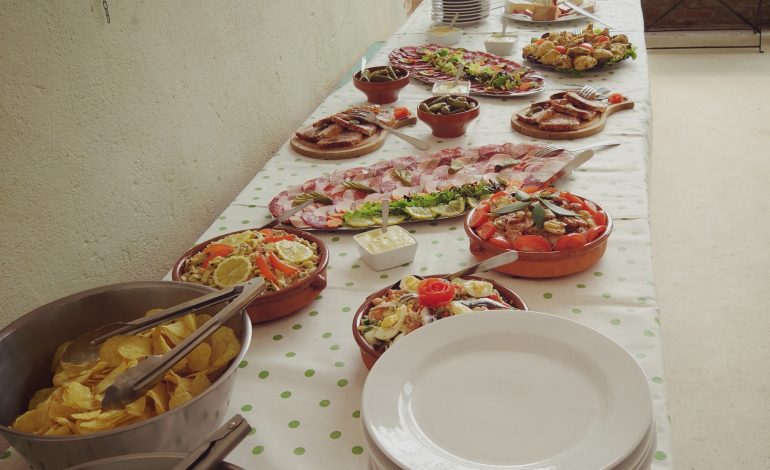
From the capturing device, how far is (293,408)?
3.14ft

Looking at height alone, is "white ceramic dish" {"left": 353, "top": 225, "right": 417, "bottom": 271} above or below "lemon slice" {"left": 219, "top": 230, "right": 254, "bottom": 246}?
below

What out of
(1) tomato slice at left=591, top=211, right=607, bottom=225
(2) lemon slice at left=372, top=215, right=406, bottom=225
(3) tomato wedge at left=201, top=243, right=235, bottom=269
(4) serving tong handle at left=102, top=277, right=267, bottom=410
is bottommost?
(2) lemon slice at left=372, top=215, right=406, bottom=225

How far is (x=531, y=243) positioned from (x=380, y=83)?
3.46 ft

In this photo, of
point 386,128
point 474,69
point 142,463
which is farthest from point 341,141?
point 142,463

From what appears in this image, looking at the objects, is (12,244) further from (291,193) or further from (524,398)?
(524,398)

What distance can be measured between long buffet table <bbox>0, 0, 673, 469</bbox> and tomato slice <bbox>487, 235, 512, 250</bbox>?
58mm

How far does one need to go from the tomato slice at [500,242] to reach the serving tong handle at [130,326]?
50cm

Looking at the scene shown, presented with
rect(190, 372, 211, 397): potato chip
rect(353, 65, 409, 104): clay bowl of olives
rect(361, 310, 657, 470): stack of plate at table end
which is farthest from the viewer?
rect(353, 65, 409, 104): clay bowl of olives

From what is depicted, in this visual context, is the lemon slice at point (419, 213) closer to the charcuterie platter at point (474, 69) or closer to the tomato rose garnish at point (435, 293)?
the tomato rose garnish at point (435, 293)

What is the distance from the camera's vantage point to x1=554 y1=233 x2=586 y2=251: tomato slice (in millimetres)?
1178

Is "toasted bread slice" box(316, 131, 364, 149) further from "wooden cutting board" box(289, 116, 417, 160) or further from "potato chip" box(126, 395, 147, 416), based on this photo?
"potato chip" box(126, 395, 147, 416)

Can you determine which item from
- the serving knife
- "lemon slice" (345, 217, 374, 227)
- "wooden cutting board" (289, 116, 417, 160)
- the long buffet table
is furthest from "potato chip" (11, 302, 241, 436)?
the serving knife

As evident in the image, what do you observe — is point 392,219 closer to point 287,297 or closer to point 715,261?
point 287,297

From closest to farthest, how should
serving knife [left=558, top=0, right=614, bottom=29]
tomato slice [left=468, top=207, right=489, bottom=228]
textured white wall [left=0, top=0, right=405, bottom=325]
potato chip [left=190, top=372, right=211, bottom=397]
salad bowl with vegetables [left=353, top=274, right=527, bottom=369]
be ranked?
1. potato chip [left=190, top=372, right=211, bottom=397]
2. salad bowl with vegetables [left=353, top=274, right=527, bottom=369]
3. textured white wall [left=0, top=0, right=405, bottom=325]
4. tomato slice [left=468, top=207, right=489, bottom=228]
5. serving knife [left=558, top=0, right=614, bottom=29]
